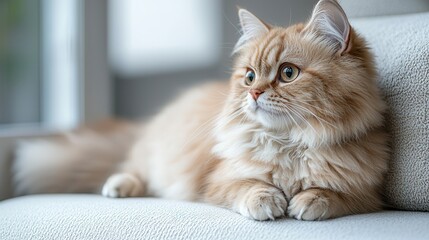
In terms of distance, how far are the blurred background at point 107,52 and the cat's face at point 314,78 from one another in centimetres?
107

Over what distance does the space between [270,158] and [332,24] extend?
38cm

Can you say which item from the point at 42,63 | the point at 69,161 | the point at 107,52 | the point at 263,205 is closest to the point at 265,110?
the point at 263,205

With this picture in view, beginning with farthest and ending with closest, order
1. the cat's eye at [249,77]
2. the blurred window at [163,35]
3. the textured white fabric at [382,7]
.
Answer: the blurred window at [163,35], the textured white fabric at [382,7], the cat's eye at [249,77]

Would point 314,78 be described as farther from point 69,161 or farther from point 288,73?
point 69,161

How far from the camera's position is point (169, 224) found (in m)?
1.18

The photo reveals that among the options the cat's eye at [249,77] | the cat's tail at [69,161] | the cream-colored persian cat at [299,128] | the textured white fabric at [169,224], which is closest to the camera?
the textured white fabric at [169,224]

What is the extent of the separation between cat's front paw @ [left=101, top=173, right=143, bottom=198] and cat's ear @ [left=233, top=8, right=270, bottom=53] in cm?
56

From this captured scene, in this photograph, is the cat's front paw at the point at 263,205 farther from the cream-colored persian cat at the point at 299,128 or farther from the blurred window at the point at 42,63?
the blurred window at the point at 42,63

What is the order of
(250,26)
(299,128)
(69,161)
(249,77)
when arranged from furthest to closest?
(69,161) < (250,26) < (249,77) < (299,128)

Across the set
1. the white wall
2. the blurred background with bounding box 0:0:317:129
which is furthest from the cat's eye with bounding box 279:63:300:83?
the white wall

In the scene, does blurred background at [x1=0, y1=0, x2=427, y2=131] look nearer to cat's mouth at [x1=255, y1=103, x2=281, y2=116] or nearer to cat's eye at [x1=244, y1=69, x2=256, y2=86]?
cat's eye at [x1=244, y1=69, x2=256, y2=86]

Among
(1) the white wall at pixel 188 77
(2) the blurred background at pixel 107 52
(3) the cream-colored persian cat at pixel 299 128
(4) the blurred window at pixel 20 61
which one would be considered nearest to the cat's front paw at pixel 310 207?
(3) the cream-colored persian cat at pixel 299 128

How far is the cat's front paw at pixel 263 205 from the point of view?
117 cm

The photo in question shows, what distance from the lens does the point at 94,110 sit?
8.63 ft
